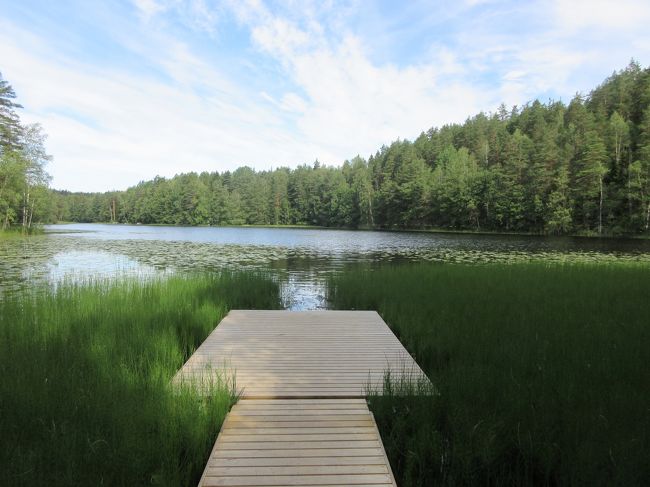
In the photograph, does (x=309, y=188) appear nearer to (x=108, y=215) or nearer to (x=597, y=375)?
(x=108, y=215)

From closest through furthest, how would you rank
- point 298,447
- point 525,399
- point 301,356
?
point 298,447, point 525,399, point 301,356

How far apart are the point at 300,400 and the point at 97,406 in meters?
1.72

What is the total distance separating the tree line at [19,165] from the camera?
102 feet

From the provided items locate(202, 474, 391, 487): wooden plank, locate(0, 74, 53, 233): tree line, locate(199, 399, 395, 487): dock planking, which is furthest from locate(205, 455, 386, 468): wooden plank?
locate(0, 74, 53, 233): tree line

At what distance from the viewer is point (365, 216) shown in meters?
81.4

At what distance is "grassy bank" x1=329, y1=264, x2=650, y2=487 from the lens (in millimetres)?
2707

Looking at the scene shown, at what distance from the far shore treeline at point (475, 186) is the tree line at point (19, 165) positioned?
87cm

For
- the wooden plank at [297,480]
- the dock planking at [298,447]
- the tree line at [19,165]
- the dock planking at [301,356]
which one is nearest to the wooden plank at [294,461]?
the dock planking at [298,447]

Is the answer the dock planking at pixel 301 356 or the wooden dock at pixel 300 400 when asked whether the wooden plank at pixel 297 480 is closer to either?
the wooden dock at pixel 300 400

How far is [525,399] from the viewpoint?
339 cm

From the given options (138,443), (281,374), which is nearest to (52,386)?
(138,443)

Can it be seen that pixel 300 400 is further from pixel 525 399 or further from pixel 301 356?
pixel 525 399

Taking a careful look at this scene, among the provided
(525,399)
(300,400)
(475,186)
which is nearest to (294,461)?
(300,400)

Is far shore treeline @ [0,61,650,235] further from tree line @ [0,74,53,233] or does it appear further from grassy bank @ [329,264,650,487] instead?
grassy bank @ [329,264,650,487]
